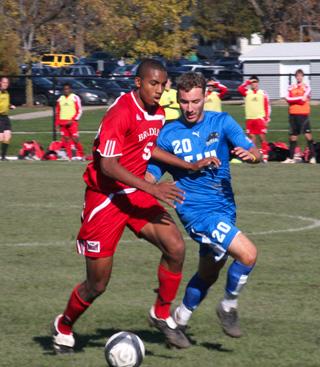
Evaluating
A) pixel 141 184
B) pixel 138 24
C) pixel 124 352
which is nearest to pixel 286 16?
pixel 138 24

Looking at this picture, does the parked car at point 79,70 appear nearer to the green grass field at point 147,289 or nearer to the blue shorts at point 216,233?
the green grass field at point 147,289

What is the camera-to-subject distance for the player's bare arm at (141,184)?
22.2 feet

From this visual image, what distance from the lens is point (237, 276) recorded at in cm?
714

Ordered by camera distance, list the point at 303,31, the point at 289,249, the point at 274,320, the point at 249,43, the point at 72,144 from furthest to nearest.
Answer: the point at 249,43, the point at 303,31, the point at 72,144, the point at 289,249, the point at 274,320

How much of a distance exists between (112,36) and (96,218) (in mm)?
51163

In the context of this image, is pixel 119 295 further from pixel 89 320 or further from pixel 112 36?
pixel 112 36

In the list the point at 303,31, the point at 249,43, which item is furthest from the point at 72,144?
the point at 249,43

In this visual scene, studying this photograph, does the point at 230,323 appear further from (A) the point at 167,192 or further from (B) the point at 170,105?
(B) the point at 170,105

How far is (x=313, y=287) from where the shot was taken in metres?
9.52

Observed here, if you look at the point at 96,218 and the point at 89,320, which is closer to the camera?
the point at 96,218

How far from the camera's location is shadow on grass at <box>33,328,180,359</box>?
24.5 ft

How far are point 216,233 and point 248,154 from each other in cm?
59

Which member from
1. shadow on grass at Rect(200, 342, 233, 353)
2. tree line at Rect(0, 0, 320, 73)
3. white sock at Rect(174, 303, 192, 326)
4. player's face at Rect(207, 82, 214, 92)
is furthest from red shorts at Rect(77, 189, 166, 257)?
tree line at Rect(0, 0, 320, 73)

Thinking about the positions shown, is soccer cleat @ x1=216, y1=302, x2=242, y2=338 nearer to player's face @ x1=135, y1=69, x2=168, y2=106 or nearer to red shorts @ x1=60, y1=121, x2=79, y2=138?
player's face @ x1=135, y1=69, x2=168, y2=106
